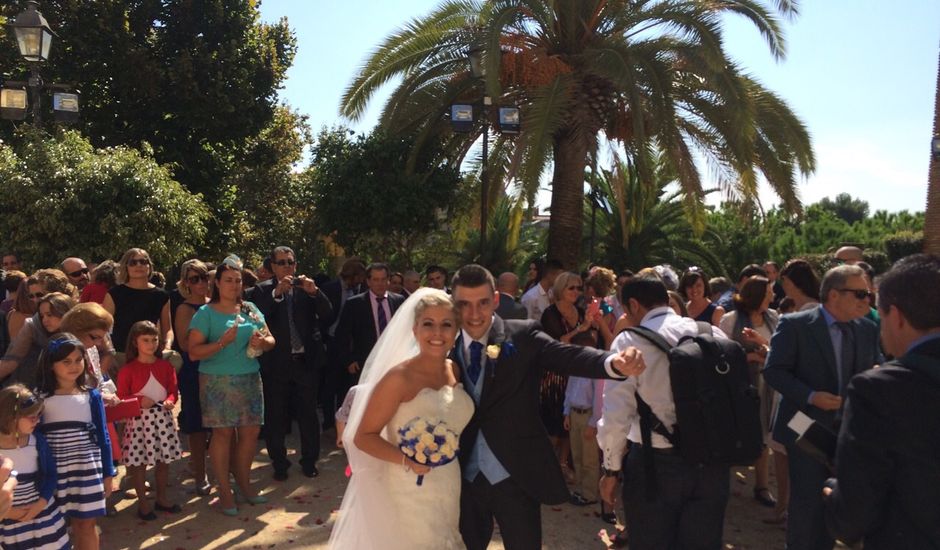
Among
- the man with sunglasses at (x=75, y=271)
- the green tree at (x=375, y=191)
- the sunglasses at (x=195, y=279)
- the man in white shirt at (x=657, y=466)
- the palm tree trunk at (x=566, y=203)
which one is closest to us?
the man in white shirt at (x=657, y=466)

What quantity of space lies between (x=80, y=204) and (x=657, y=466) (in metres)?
10.6

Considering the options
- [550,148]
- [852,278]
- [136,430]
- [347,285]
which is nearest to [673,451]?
[852,278]

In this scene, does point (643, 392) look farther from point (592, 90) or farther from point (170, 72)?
point (170, 72)

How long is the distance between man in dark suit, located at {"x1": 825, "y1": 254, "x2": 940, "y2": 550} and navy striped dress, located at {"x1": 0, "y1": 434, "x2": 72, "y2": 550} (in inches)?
162

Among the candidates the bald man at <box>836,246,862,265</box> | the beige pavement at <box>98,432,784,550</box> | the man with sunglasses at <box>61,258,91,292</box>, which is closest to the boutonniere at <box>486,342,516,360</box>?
the beige pavement at <box>98,432,784,550</box>

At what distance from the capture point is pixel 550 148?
37.5 feet

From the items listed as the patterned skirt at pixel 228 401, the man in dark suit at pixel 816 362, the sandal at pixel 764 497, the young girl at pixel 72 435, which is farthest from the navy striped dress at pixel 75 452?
the sandal at pixel 764 497

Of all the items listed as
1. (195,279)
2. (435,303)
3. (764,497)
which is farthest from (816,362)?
(195,279)

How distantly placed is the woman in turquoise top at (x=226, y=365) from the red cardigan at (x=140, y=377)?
0.26 m

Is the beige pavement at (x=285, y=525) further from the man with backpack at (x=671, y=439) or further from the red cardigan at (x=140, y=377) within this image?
the man with backpack at (x=671, y=439)

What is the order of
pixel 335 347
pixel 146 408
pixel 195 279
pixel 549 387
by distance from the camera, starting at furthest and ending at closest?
pixel 335 347, pixel 549 387, pixel 195 279, pixel 146 408

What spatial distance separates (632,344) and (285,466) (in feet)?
14.5

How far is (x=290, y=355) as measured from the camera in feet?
24.5

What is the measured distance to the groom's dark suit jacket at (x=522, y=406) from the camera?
395 cm
